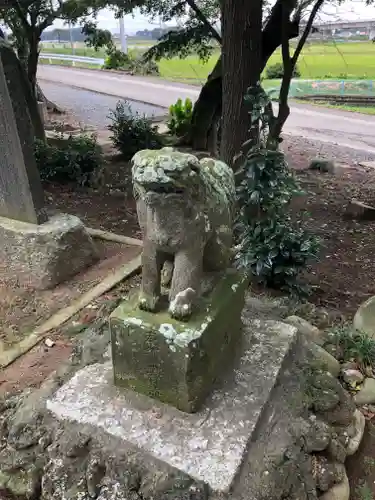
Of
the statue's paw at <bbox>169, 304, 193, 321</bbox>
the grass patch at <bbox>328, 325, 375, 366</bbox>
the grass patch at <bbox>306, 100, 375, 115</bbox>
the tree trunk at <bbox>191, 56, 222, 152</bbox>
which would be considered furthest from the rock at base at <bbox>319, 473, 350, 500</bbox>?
the grass patch at <bbox>306, 100, 375, 115</bbox>

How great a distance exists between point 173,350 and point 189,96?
646 inches

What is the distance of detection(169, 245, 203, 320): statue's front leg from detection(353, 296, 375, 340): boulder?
1874 mm

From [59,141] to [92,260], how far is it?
4.46m

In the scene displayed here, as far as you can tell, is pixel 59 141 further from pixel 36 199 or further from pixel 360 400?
pixel 360 400

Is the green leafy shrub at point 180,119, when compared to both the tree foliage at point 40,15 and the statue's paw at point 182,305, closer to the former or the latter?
the tree foliage at point 40,15

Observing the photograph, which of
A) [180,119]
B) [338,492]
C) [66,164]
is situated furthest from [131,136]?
[338,492]

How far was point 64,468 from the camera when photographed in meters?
2.35

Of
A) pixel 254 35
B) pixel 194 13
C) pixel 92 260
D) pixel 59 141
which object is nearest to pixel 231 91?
pixel 254 35

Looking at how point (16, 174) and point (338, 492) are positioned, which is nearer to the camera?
point (338, 492)

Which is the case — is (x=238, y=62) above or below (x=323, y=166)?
above

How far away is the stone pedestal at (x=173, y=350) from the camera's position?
2271 mm

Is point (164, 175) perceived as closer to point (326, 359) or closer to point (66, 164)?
point (326, 359)

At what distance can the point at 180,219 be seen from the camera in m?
2.18

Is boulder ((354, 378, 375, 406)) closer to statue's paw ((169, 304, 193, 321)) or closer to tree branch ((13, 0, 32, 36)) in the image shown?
statue's paw ((169, 304, 193, 321))
